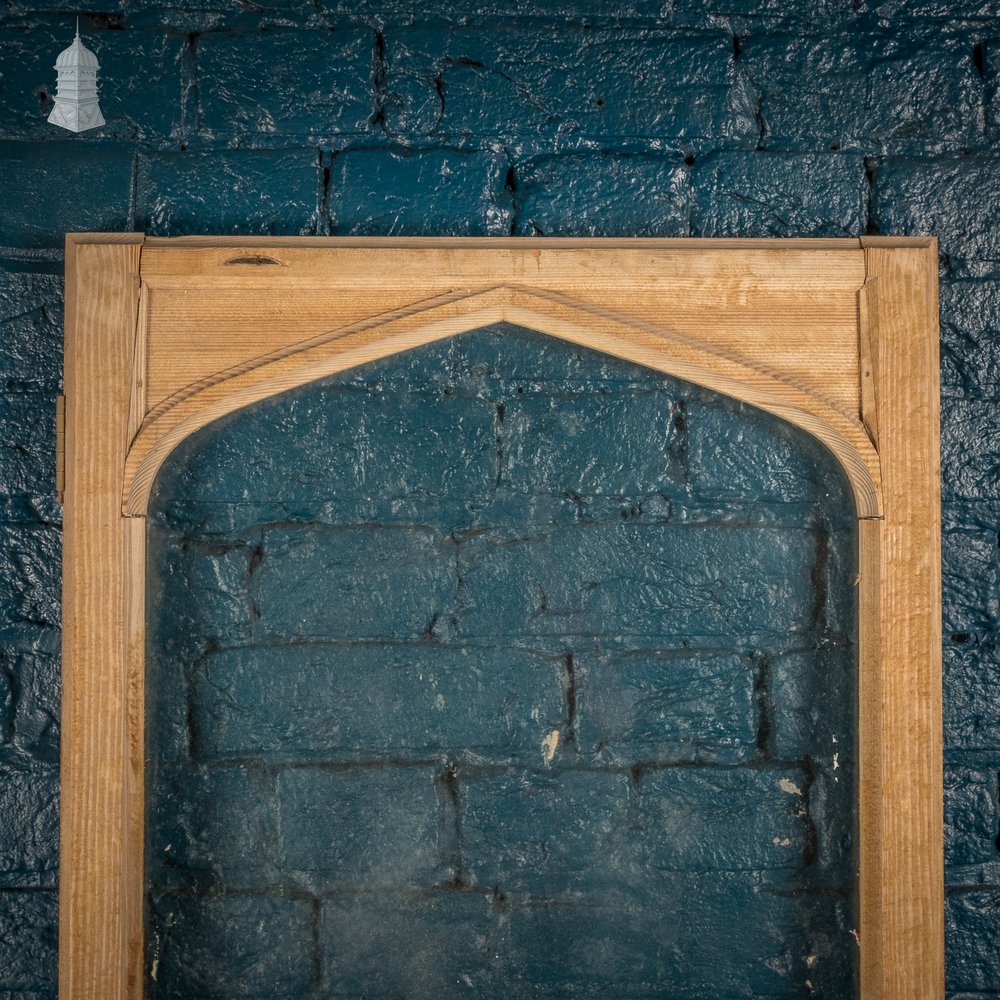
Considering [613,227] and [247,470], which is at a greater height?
[613,227]

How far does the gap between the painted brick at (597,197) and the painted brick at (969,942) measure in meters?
1.25

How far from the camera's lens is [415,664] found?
1481 mm

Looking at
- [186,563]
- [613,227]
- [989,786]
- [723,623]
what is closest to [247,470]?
[186,563]

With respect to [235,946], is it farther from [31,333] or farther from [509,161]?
[509,161]

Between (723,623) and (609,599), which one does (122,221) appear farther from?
(723,623)

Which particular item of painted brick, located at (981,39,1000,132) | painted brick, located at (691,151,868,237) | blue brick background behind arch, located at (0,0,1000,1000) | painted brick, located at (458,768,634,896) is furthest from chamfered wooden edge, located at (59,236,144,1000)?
painted brick, located at (981,39,1000,132)

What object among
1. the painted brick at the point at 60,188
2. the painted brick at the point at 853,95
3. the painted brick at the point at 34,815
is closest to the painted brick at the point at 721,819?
the painted brick at the point at 34,815

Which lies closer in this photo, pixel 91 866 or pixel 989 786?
pixel 91 866

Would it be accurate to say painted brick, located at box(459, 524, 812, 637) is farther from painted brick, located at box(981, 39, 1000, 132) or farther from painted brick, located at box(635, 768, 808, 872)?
painted brick, located at box(981, 39, 1000, 132)

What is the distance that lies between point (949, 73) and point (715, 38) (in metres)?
0.42

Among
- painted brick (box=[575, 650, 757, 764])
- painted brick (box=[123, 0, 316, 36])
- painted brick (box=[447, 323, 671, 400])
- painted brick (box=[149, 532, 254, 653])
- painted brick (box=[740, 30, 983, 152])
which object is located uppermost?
painted brick (box=[123, 0, 316, 36])

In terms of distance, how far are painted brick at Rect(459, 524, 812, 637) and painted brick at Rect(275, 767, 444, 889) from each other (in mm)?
319

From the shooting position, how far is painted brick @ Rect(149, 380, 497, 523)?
58.3 inches

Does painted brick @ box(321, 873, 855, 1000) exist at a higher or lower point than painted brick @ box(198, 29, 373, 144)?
lower
